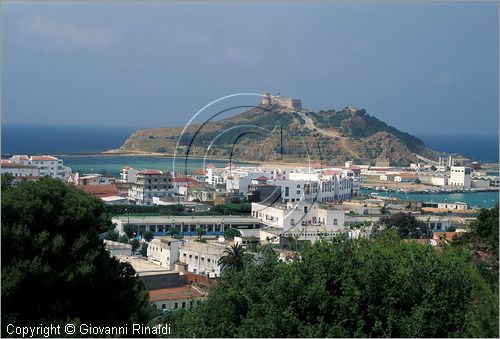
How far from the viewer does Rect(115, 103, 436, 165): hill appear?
30.7 metres

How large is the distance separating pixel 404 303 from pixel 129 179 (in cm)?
1912

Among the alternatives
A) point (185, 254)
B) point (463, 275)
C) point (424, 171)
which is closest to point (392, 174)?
point (424, 171)

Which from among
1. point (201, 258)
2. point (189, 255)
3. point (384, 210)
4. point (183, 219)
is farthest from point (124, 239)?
point (384, 210)

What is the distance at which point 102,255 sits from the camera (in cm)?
354

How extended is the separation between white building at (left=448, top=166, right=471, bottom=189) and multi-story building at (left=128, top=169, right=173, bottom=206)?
40.7 feet

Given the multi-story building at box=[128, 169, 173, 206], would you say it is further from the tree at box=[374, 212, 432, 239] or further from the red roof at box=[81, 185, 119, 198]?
the tree at box=[374, 212, 432, 239]

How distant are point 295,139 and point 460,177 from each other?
7104 millimetres

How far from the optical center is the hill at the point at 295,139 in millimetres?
30656

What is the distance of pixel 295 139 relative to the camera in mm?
31828

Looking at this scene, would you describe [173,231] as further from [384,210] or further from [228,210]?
[384,210]

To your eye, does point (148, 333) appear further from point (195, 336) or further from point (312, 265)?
point (312, 265)

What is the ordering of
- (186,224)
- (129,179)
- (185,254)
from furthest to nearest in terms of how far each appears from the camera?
(129,179) → (186,224) → (185,254)

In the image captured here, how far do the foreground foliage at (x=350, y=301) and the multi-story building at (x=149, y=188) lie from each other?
1396 cm

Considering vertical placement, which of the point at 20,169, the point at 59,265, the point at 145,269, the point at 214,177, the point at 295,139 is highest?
the point at 295,139
